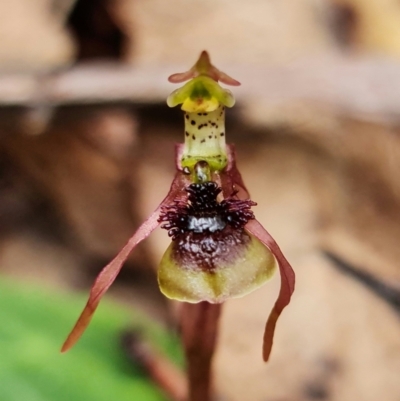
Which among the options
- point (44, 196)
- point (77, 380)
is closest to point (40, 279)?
point (44, 196)

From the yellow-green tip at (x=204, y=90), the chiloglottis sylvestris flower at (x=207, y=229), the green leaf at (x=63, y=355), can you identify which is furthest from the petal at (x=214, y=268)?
the green leaf at (x=63, y=355)

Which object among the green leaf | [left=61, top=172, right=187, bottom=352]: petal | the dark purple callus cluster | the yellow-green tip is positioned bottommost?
the green leaf

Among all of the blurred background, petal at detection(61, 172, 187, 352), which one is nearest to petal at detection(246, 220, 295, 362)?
petal at detection(61, 172, 187, 352)

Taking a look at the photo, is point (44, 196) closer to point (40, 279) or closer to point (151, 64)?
point (40, 279)

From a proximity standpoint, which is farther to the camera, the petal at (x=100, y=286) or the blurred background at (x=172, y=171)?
the blurred background at (x=172, y=171)

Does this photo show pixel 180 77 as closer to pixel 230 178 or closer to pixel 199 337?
pixel 230 178

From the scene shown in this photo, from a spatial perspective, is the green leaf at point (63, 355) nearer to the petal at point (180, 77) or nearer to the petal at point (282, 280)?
the petal at point (282, 280)

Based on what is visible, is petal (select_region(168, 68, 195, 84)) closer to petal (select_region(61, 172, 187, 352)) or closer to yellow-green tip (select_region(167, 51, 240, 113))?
yellow-green tip (select_region(167, 51, 240, 113))
